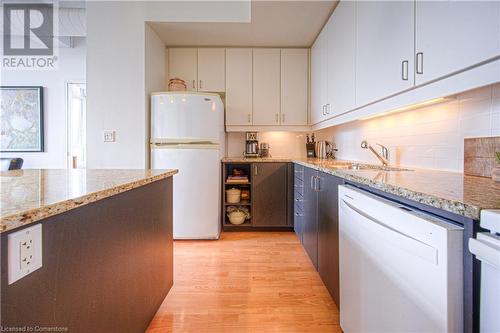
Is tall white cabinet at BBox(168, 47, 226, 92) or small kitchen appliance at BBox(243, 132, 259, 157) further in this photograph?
small kitchen appliance at BBox(243, 132, 259, 157)

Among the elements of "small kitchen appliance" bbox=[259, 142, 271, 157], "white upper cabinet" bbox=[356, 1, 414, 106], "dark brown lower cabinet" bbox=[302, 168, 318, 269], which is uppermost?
"white upper cabinet" bbox=[356, 1, 414, 106]

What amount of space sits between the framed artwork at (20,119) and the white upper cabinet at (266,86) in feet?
11.3

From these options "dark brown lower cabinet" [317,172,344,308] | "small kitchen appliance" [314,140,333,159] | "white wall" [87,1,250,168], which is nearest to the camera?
"dark brown lower cabinet" [317,172,344,308]

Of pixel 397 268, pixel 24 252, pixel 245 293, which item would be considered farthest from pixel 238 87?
pixel 24 252

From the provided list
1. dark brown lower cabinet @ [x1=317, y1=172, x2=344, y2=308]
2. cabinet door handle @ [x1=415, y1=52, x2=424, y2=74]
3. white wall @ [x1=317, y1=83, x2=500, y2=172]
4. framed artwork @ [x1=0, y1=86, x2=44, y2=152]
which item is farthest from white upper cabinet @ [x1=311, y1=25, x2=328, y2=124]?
framed artwork @ [x1=0, y1=86, x2=44, y2=152]

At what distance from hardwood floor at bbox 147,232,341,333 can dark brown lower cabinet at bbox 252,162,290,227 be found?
18.5 inches

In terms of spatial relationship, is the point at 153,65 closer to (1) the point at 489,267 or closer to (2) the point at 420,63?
(2) the point at 420,63

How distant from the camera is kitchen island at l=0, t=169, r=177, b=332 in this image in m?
0.59

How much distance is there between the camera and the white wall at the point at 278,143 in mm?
3709

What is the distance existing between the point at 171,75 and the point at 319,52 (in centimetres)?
185

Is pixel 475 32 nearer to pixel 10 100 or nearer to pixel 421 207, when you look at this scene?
pixel 421 207

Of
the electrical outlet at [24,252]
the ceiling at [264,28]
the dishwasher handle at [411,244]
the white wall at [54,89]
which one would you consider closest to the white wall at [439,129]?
the dishwasher handle at [411,244]

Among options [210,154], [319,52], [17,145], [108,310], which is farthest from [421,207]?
[17,145]

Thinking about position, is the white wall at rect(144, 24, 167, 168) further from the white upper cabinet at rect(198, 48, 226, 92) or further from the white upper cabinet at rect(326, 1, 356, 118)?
the white upper cabinet at rect(326, 1, 356, 118)
